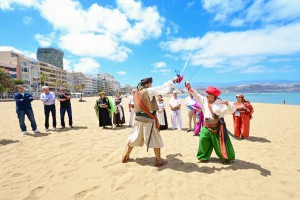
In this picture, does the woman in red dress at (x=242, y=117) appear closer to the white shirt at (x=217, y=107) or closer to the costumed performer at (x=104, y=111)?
the white shirt at (x=217, y=107)

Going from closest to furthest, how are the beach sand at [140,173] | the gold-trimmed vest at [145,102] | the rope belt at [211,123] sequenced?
the beach sand at [140,173] < the gold-trimmed vest at [145,102] < the rope belt at [211,123]

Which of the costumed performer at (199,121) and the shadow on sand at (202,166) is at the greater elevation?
the costumed performer at (199,121)

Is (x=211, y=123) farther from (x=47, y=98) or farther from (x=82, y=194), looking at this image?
(x=47, y=98)

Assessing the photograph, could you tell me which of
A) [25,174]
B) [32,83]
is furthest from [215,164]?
[32,83]

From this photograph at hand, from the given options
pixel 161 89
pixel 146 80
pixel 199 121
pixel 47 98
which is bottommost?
pixel 199 121

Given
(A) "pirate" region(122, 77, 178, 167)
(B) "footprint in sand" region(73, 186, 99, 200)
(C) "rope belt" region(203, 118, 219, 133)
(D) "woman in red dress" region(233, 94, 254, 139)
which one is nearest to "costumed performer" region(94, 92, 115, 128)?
(A) "pirate" region(122, 77, 178, 167)

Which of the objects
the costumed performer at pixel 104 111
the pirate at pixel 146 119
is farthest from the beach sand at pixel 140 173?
the costumed performer at pixel 104 111

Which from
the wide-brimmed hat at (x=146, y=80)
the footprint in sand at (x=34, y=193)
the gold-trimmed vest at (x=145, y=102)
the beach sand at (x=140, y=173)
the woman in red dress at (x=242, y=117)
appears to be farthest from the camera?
the woman in red dress at (x=242, y=117)

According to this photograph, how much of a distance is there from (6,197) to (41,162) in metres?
1.57

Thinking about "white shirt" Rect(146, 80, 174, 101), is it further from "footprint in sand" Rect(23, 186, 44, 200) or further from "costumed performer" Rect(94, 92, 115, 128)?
"costumed performer" Rect(94, 92, 115, 128)

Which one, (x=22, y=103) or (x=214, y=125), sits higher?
(x=22, y=103)

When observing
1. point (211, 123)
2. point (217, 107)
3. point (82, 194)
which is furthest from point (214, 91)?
point (82, 194)

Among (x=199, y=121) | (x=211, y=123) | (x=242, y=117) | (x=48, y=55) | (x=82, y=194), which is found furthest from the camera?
(x=48, y=55)

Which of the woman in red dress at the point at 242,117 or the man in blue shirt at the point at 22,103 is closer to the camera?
the woman in red dress at the point at 242,117
